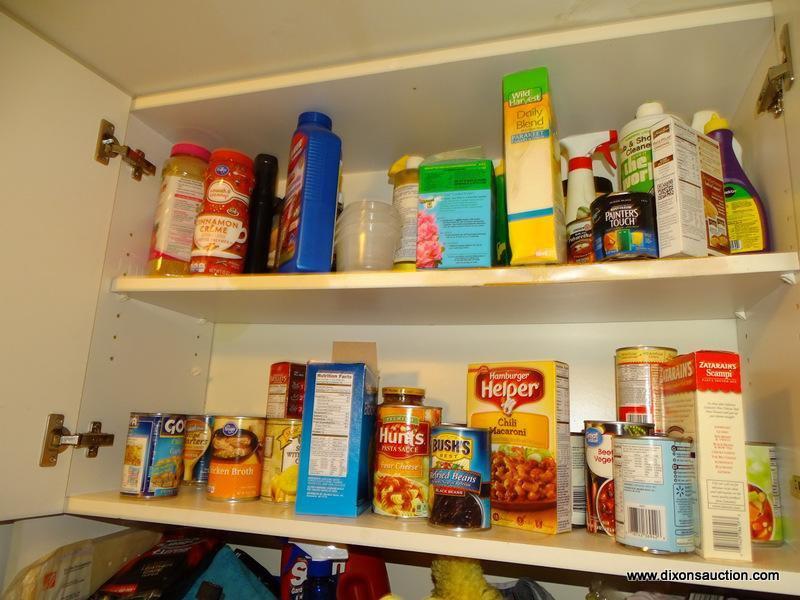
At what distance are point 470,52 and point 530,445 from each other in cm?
61

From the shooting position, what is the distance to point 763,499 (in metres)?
0.70

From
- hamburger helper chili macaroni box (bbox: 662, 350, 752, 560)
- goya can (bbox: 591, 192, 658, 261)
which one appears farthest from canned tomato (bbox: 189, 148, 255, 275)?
hamburger helper chili macaroni box (bbox: 662, 350, 752, 560)

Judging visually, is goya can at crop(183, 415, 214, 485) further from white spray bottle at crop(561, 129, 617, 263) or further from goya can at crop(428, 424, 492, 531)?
white spray bottle at crop(561, 129, 617, 263)

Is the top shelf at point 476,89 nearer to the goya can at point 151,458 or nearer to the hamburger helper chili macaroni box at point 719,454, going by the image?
the hamburger helper chili macaroni box at point 719,454

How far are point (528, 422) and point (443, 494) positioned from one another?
6.4 inches

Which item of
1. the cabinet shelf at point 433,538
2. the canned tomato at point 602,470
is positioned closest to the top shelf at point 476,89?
the canned tomato at point 602,470

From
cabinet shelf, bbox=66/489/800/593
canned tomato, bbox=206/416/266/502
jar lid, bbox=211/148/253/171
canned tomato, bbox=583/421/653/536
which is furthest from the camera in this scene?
jar lid, bbox=211/148/253/171

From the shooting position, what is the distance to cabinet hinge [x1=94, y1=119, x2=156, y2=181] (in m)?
0.93

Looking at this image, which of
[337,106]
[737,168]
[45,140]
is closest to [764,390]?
[737,168]

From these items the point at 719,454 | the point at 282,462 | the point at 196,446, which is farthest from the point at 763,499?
the point at 196,446

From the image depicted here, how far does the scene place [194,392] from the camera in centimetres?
116

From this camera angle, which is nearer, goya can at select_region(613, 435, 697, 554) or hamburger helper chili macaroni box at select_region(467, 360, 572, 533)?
goya can at select_region(613, 435, 697, 554)

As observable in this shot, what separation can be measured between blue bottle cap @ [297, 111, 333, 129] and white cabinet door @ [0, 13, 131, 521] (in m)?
0.36

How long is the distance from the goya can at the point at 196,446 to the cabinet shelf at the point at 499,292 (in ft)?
0.75
